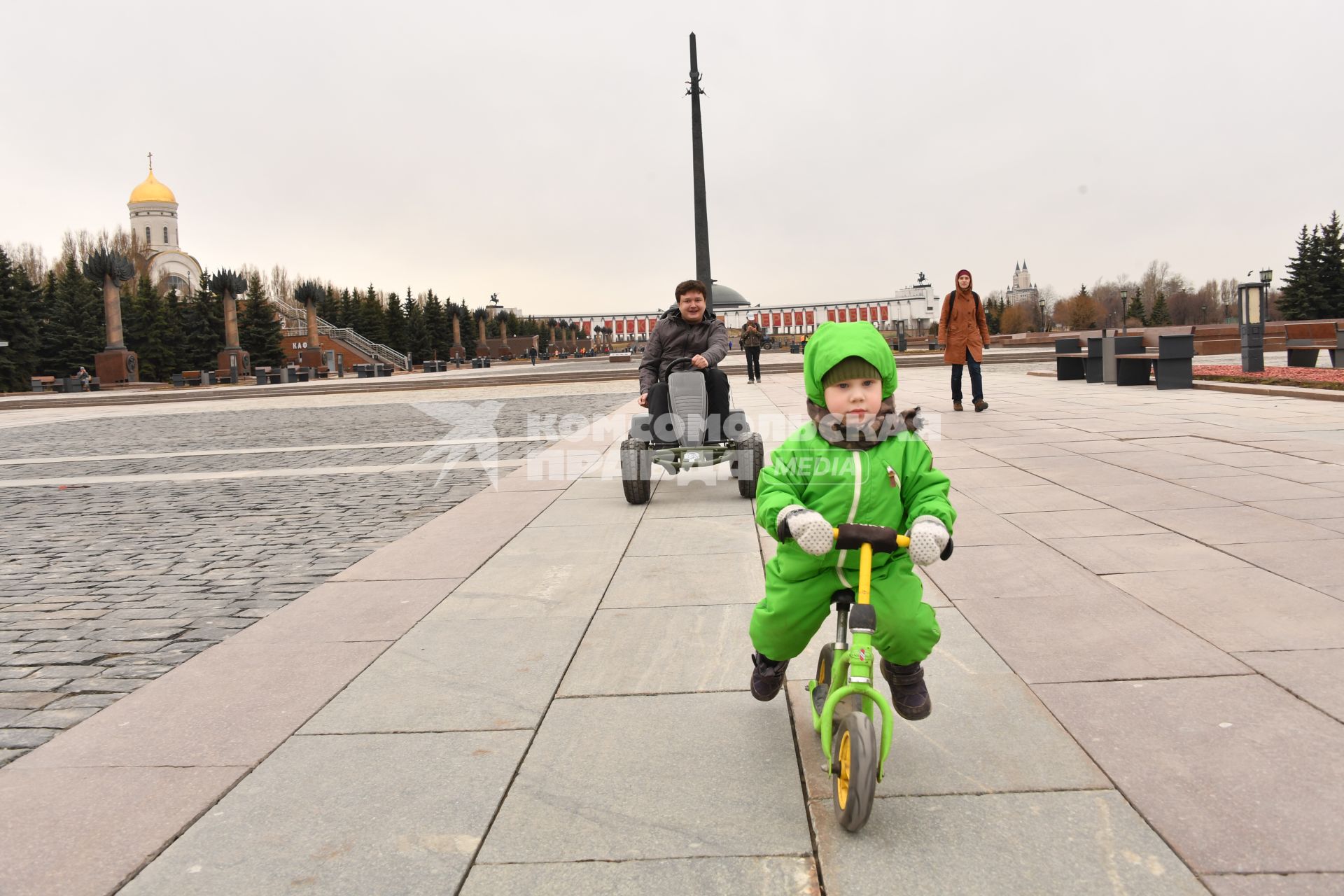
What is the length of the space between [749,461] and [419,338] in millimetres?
77331

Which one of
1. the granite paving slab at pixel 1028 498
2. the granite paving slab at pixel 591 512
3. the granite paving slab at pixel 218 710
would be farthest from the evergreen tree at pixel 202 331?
the granite paving slab at pixel 218 710

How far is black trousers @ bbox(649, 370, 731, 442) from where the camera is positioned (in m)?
7.06

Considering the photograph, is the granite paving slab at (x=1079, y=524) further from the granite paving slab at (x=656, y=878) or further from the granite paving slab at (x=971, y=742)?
the granite paving slab at (x=656, y=878)

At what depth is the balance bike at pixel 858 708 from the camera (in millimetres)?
2268

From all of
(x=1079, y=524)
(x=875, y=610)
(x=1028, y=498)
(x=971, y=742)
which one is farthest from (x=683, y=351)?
(x=875, y=610)

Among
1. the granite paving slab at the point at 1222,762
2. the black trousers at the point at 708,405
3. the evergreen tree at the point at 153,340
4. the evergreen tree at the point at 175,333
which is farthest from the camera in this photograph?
the evergreen tree at the point at 175,333

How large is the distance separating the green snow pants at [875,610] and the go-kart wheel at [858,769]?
35cm

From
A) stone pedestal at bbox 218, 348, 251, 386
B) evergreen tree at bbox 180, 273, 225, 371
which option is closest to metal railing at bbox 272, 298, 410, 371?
evergreen tree at bbox 180, 273, 225, 371

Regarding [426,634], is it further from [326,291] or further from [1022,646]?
[326,291]

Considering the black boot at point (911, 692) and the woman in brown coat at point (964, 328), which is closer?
the black boot at point (911, 692)

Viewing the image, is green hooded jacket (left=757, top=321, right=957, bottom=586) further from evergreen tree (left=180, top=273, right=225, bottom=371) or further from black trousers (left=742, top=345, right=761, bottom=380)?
evergreen tree (left=180, top=273, right=225, bottom=371)

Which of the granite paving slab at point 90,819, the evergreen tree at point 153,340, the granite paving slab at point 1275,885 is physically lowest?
the granite paving slab at point 1275,885

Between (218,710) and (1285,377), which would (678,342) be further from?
(1285,377)

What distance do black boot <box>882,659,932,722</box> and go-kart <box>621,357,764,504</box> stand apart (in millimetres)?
4231
